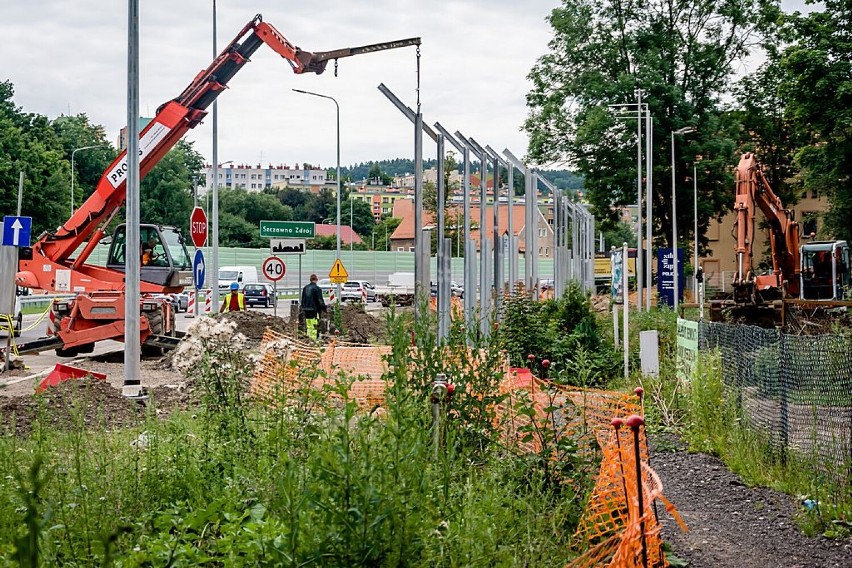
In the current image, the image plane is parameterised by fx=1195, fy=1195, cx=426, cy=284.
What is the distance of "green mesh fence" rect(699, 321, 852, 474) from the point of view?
972cm

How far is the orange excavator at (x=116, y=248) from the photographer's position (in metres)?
24.0

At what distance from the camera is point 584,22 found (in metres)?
55.7

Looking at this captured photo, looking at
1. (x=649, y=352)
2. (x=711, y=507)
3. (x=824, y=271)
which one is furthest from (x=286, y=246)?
(x=711, y=507)

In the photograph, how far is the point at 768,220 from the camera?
35312mm

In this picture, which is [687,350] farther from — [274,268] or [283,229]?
[283,229]

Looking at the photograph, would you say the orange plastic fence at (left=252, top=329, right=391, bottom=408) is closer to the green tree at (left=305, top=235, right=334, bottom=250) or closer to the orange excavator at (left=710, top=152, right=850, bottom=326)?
the orange excavator at (left=710, top=152, right=850, bottom=326)

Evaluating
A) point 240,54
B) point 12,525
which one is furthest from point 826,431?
point 240,54

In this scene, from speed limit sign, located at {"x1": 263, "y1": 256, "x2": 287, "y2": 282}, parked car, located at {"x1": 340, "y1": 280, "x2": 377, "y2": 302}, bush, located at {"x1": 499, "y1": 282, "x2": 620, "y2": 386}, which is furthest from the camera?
parked car, located at {"x1": 340, "y1": 280, "x2": 377, "y2": 302}

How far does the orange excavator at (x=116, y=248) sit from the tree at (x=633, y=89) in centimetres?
2964

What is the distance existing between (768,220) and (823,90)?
9.39 metres

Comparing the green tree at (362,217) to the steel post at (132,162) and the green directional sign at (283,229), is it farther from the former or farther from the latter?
the steel post at (132,162)

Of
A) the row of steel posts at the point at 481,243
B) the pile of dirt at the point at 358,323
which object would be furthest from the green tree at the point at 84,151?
the row of steel posts at the point at 481,243

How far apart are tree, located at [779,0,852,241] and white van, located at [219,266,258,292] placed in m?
35.3

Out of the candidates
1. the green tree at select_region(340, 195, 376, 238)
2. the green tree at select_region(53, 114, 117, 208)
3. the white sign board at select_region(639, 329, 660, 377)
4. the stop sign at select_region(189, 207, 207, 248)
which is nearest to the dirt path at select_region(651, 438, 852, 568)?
the white sign board at select_region(639, 329, 660, 377)
